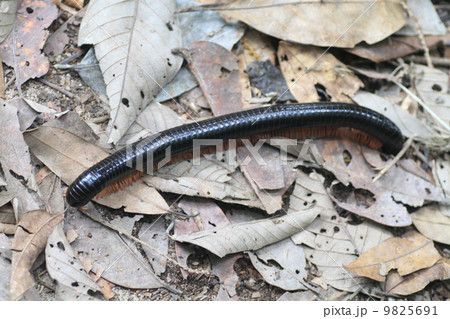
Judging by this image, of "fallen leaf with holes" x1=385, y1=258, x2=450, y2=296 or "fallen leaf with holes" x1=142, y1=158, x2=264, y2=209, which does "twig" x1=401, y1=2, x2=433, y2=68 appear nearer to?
"fallen leaf with holes" x1=385, y1=258, x2=450, y2=296

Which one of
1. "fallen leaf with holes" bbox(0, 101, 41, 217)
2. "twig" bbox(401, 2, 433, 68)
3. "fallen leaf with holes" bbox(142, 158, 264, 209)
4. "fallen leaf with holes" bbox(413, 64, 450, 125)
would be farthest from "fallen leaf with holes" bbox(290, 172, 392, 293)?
"fallen leaf with holes" bbox(0, 101, 41, 217)

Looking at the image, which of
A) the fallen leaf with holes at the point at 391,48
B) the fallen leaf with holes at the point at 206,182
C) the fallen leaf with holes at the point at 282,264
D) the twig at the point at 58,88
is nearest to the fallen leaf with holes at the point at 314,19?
the fallen leaf with holes at the point at 391,48

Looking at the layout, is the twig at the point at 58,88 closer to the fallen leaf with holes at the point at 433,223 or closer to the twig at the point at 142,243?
the twig at the point at 142,243

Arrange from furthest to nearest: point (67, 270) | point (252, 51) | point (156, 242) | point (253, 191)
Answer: point (252, 51) → point (253, 191) → point (156, 242) → point (67, 270)

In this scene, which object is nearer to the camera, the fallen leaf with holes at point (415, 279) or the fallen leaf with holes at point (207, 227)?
the fallen leaf with holes at point (207, 227)

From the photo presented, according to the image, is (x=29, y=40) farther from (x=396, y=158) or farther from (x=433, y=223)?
(x=433, y=223)

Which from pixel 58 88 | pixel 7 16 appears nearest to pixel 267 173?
pixel 58 88

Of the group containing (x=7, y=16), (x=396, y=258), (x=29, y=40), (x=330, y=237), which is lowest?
(x=396, y=258)
